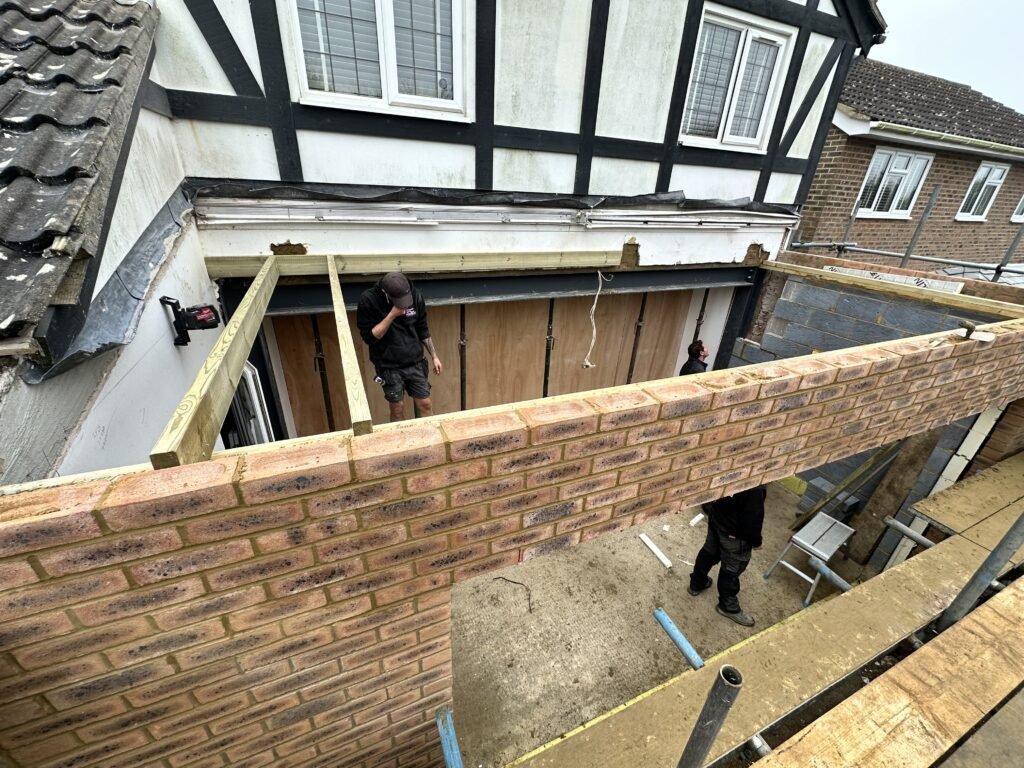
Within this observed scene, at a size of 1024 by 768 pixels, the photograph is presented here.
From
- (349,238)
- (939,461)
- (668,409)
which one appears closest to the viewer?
(668,409)

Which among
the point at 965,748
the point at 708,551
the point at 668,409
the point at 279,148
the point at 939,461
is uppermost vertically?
the point at 279,148

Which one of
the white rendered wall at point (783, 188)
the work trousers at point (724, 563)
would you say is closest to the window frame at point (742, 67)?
the white rendered wall at point (783, 188)

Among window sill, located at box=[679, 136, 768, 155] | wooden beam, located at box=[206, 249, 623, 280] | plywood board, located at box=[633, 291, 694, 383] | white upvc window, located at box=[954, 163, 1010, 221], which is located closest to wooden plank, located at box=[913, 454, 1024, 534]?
plywood board, located at box=[633, 291, 694, 383]

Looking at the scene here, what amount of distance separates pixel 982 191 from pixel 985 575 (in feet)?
45.1

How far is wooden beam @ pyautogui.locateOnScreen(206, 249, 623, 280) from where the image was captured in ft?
11.2

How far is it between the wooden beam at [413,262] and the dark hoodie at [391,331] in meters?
0.23

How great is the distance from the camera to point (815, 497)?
5523mm

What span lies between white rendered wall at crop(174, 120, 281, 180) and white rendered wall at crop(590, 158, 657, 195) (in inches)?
118

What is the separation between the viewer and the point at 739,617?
3906mm

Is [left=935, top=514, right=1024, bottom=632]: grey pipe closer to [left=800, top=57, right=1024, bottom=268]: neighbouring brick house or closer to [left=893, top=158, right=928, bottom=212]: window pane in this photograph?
[left=800, top=57, right=1024, bottom=268]: neighbouring brick house

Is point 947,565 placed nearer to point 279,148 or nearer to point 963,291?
point 963,291

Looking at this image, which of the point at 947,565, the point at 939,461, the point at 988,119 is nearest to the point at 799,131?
the point at 939,461

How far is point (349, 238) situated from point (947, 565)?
538 centimetres

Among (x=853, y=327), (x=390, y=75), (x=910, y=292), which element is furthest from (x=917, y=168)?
(x=390, y=75)
